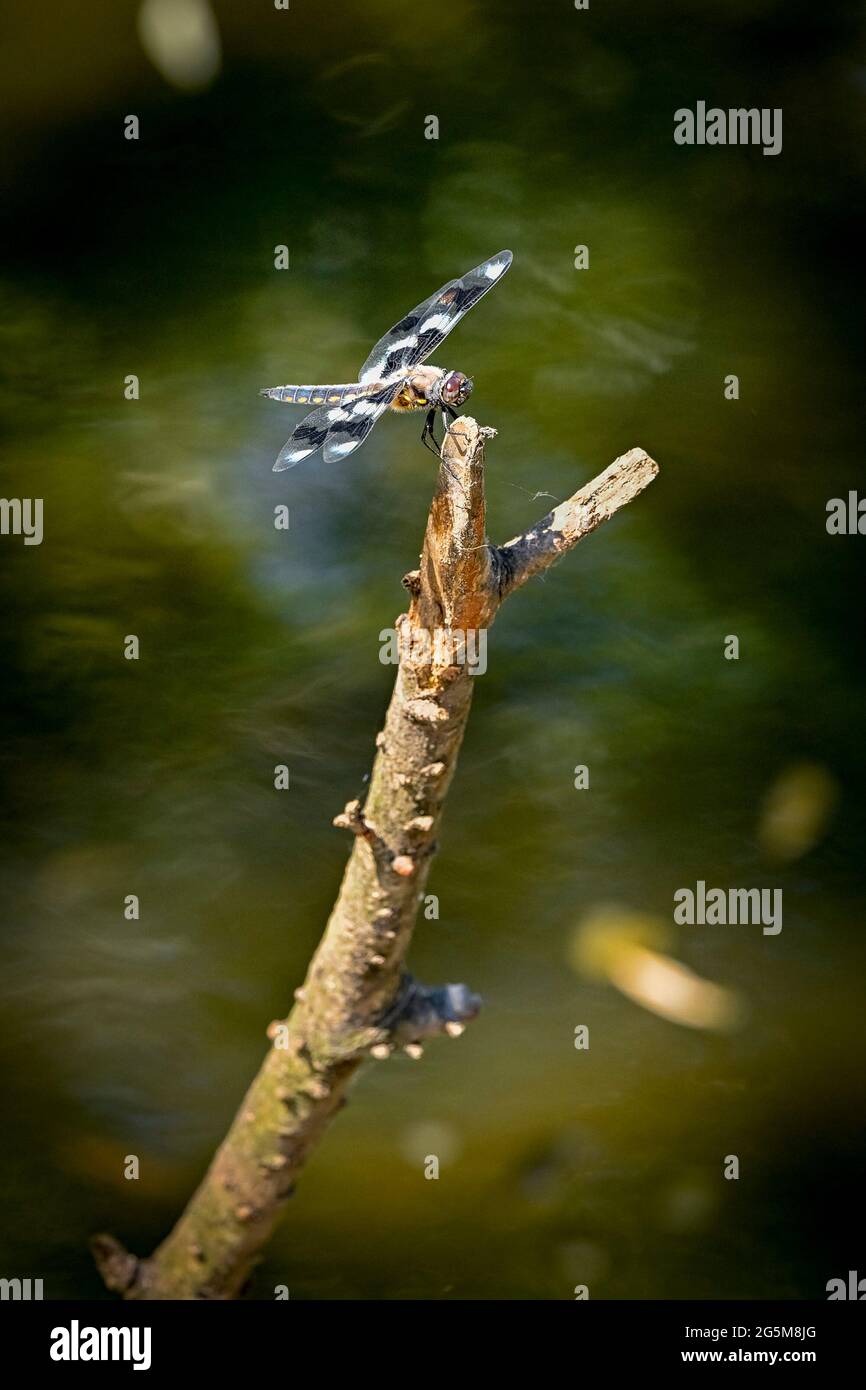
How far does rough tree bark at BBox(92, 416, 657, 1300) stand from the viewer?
103cm

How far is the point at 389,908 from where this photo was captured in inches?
46.7

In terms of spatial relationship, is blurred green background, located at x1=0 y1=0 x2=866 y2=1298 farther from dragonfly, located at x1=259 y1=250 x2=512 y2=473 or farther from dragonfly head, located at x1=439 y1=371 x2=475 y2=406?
dragonfly head, located at x1=439 y1=371 x2=475 y2=406

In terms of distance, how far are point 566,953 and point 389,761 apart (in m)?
1.09

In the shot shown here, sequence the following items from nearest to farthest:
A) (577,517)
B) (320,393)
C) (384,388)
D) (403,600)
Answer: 1. (577,517)
2. (384,388)
3. (320,393)
4. (403,600)

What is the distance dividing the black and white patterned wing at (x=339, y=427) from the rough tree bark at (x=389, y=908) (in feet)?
0.83

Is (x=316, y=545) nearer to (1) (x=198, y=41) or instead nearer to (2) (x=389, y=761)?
(1) (x=198, y=41)

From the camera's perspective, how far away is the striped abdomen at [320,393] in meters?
1.30

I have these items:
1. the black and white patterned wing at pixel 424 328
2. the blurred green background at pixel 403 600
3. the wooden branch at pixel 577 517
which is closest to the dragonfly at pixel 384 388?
the black and white patterned wing at pixel 424 328

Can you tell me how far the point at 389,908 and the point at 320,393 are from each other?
0.58 metres

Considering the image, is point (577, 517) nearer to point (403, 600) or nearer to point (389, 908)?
point (389, 908)

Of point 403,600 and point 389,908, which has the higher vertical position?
point 403,600

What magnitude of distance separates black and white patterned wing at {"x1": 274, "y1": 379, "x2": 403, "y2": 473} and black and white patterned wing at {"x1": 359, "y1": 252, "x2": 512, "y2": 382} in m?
0.05

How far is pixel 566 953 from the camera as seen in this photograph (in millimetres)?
2100

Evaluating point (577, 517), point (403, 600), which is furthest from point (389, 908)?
point (403, 600)
